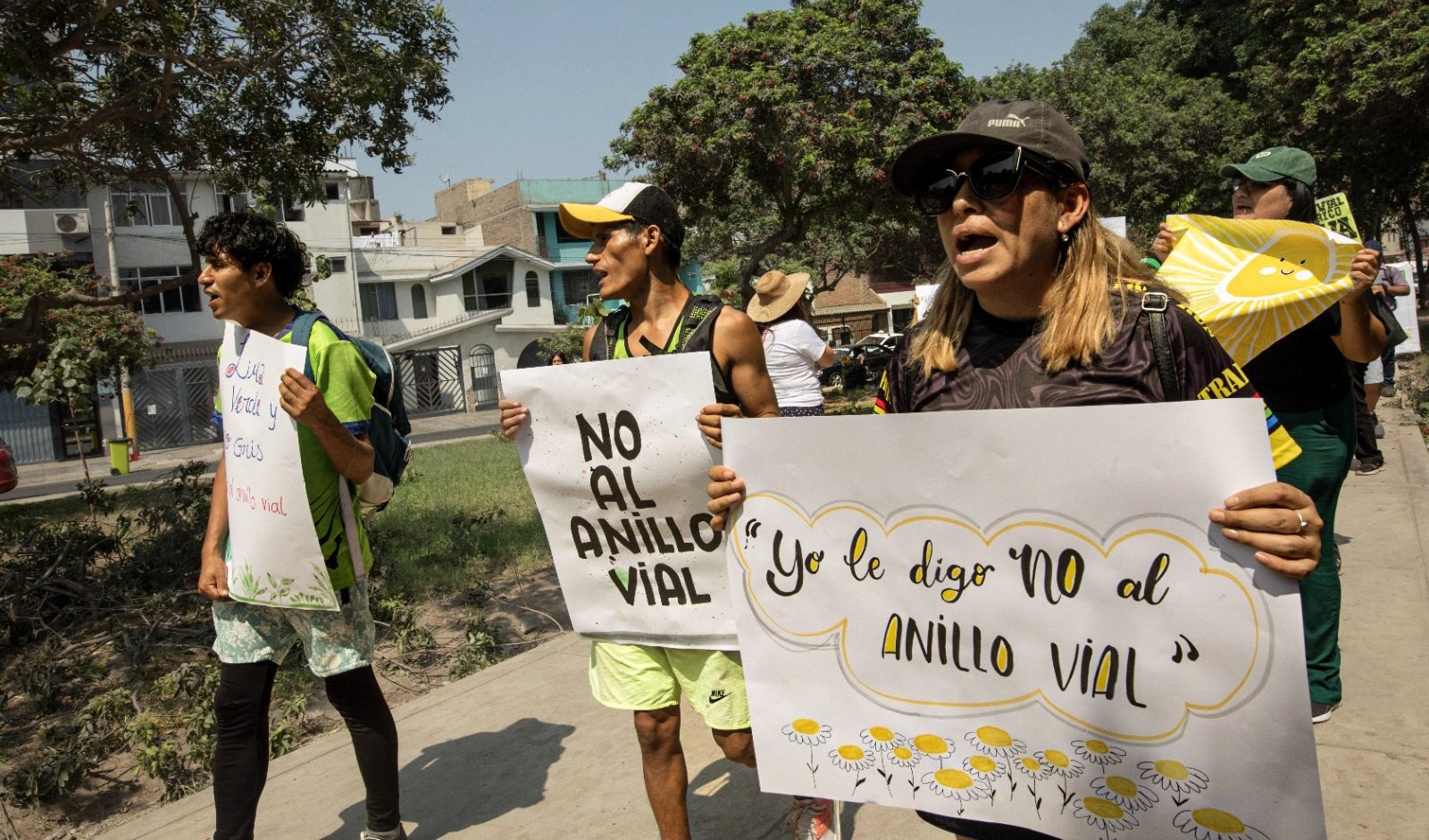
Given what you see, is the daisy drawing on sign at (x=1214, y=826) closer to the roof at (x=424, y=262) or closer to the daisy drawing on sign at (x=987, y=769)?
the daisy drawing on sign at (x=987, y=769)

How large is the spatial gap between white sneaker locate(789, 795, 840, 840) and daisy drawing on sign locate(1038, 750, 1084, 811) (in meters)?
1.23

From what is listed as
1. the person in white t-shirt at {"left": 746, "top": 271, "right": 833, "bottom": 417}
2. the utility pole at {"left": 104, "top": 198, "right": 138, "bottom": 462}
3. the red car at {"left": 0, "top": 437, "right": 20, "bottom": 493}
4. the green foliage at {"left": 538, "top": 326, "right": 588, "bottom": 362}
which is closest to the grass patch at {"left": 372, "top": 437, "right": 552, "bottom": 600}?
the person in white t-shirt at {"left": 746, "top": 271, "right": 833, "bottom": 417}

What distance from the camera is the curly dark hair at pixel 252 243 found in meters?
2.98

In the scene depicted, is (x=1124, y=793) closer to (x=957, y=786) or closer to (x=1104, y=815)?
(x=1104, y=815)

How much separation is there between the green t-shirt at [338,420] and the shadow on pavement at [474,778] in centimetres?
100

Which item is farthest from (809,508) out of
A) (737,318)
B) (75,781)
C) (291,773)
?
(75,781)

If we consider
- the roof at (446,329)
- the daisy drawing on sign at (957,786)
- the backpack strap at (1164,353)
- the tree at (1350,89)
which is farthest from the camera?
the roof at (446,329)

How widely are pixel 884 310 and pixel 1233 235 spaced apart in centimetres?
5431

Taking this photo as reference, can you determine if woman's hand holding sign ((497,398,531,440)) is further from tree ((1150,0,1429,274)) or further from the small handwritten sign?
tree ((1150,0,1429,274))

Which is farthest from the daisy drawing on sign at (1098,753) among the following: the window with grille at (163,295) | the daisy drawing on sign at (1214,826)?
the window with grille at (163,295)

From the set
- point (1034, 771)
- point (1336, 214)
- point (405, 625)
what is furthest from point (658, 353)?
point (405, 625)

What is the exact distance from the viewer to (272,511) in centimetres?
290

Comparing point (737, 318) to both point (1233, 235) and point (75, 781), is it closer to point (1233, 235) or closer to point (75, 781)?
point (1233, 235)

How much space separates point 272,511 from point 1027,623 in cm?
206
